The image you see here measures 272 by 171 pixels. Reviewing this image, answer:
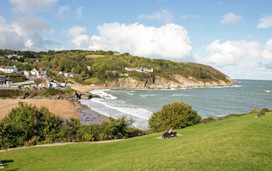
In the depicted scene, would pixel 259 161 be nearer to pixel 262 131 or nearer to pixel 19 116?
pixel 262 131

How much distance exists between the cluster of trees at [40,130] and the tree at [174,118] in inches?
249

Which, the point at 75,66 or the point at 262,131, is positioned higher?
the point at 75,66

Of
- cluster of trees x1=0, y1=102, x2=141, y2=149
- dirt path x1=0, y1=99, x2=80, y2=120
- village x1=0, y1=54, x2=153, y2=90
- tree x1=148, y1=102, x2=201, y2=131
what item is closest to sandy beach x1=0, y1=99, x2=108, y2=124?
dirt path x1=0, y1=99, x2=80, y2=120

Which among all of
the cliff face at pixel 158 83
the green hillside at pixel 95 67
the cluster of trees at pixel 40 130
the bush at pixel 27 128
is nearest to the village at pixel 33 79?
the green hillside at pixel 95 67

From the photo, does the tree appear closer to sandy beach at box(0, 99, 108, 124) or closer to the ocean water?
the ocean water

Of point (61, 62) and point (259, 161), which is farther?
point (61, 62)

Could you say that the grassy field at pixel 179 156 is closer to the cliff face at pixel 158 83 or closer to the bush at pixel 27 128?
the bush at pixel 27 128

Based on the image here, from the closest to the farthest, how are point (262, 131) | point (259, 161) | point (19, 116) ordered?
point (259, 161), point (262, 131), point (19, 116)

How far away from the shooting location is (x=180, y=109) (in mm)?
24547

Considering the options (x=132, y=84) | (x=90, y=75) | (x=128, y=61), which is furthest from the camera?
(x=128, y=61)

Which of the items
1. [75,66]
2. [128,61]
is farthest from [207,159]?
[128,61]

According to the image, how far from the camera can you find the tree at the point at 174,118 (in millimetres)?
23531

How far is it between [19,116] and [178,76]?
478ft

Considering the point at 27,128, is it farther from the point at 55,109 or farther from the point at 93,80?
the point at 93,80
